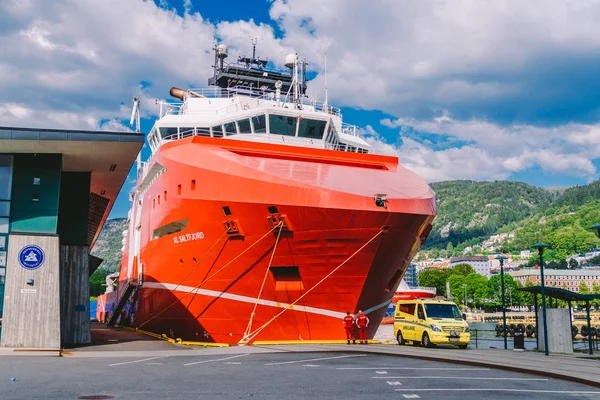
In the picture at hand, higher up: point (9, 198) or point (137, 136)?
point (137, 136)

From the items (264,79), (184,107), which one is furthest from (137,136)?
(264,79)

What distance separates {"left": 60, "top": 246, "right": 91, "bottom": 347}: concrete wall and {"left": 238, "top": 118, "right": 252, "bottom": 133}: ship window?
28.0ft

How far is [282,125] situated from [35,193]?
10.4m

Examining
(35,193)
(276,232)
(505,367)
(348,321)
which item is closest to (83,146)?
(35,193)

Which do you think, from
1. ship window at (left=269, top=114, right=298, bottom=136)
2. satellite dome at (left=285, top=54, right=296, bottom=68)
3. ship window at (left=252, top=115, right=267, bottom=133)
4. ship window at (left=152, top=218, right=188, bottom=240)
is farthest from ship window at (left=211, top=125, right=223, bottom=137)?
satellite dome at (left=285, top=54, right=296, bottom=68)

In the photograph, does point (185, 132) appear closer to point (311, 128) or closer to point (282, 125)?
point (282, 125)

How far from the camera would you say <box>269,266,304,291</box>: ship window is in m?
20.5

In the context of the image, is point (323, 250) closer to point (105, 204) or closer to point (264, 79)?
point (105, 204)

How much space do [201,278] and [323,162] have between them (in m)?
6.47

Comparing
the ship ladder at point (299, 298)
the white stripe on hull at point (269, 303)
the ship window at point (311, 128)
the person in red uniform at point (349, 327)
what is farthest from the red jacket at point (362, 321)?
the ship window at point (311, 128)

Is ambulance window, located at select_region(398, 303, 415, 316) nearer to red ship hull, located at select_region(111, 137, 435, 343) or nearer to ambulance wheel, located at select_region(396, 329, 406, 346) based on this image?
red ship hull, located at select_region(111, 137, 435, 343)

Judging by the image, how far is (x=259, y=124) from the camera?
82.9 ft

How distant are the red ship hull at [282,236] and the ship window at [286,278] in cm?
4

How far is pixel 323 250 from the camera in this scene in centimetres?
1981
